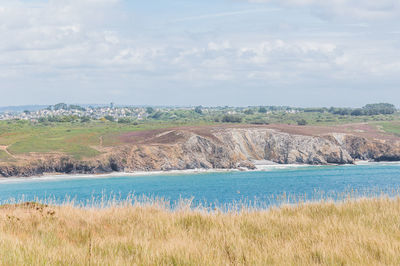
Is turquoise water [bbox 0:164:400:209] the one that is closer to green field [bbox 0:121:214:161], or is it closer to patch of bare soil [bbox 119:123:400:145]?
green field [bbox 0:121:214:161]

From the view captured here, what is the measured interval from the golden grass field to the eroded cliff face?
6297 cm

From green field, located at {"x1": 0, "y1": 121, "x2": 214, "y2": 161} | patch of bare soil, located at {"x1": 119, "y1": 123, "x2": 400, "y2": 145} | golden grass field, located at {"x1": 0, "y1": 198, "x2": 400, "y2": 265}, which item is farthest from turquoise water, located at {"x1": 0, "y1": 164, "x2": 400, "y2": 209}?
golden grass field, located at {"x1": 0, "y1": 198, "x2": 400, "y2": 265}

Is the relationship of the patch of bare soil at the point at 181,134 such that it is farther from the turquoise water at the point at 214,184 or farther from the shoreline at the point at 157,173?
the turquoise water at the point at 214,184

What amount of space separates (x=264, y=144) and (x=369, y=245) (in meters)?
83.4

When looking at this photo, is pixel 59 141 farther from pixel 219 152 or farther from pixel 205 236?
pixel 205 236

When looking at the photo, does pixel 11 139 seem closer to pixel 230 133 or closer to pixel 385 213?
pixel 230 133

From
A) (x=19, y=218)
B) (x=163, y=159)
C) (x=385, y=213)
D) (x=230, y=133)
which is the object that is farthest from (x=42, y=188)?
(x=385, y=213)

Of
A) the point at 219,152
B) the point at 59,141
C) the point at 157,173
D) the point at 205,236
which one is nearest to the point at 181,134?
the point at 219,152

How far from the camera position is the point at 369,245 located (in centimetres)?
745

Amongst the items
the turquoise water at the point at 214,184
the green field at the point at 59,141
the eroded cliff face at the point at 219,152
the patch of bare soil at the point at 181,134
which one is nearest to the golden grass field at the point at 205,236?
the turquoise water at the point at 214,184

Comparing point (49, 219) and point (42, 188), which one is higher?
point (49, 219)

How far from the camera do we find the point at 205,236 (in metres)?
8.81

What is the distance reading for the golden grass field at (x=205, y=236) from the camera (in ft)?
22.4

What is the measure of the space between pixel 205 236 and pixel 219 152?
74.0 metres
